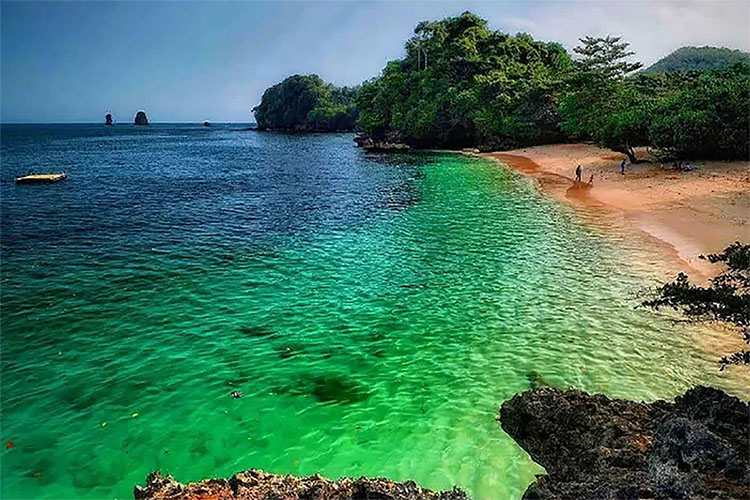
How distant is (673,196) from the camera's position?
30375 mm

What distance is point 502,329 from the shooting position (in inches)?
554

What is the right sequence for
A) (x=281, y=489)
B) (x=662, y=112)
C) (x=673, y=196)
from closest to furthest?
(x=281, y=489) < (x=673, y=196) < (x=662, y=112)

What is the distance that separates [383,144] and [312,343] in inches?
2604

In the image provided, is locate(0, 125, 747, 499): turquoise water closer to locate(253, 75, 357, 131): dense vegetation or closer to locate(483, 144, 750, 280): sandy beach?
locate(483, 144, 750, 280): sandy beach

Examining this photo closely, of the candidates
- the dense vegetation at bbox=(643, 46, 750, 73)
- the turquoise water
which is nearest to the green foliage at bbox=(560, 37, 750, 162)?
the turquoise water

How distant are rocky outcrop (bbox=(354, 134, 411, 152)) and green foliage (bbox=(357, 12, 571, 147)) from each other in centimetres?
158

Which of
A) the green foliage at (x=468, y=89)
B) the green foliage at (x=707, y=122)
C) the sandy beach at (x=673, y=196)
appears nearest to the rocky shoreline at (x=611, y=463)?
the sandy beach at (x=673, y=196)

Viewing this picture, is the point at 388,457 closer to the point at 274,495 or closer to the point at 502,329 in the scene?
the point at 274,495

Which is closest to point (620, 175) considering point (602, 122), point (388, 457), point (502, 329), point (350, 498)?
point (602, 122)

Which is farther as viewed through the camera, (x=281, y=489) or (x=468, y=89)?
(x=468, y=89)

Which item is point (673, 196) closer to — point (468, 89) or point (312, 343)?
point (312, 343)

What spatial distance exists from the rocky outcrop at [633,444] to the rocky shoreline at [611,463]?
0.01 m

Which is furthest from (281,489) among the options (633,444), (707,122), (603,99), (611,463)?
(603,99)

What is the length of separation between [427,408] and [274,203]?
27881 millimetres
